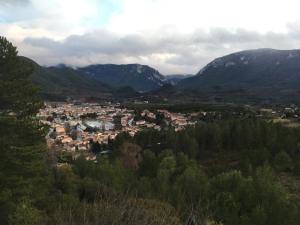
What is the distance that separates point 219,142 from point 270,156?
14.4 meters

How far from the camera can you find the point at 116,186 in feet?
119

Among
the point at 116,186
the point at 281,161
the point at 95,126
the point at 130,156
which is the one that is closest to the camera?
the point at 116,186

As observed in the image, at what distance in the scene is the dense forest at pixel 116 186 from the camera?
11523 mm

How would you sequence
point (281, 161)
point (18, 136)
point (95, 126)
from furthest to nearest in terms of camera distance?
point (95, 126)
point (281, 161)
point (18, 136)

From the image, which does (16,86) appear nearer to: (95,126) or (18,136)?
(18,136)

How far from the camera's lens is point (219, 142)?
74.6 metres

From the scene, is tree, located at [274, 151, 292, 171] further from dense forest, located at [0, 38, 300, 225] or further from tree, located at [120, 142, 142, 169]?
tree, located at [120, 142, 142, 169]

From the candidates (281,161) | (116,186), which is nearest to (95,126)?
(281,161)

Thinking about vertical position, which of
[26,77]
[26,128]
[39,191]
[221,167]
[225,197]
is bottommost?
[221,167]

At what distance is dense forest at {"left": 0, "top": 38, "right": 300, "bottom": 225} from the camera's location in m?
11.5

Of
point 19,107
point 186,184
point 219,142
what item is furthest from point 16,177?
point 219,142

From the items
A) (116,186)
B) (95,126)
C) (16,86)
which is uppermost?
(16,86)

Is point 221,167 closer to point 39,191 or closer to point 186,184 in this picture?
point 186,184

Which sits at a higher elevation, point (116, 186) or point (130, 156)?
point (116, 186)
